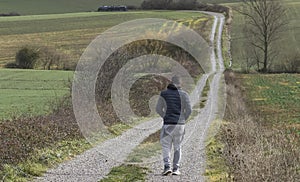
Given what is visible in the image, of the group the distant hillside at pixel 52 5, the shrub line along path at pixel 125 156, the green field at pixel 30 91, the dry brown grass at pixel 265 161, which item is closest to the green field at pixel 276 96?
the shrub line along path at pixel 125 156

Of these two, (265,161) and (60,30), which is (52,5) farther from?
(265,161)

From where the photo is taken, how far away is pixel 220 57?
242 ft

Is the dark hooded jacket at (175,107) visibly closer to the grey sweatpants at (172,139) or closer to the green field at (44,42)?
the grey sweatpants at (172,139)


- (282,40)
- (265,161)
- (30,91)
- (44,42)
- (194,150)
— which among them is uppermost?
(265,161)

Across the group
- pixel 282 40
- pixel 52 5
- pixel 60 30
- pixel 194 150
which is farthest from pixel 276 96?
pixel 52 5

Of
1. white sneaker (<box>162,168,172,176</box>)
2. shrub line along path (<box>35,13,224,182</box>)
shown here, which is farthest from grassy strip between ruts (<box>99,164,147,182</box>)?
white sneaker (<box>162,168,172,176</box>)

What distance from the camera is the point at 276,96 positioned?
45312 mm

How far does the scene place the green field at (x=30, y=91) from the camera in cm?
3029

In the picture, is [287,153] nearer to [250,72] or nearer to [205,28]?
[250,72]

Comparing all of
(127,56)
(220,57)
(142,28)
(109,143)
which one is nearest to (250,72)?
(220,57)

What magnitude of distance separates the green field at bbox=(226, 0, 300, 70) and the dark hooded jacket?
59.0 metres

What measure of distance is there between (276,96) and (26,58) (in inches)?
1306

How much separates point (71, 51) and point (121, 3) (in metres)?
52.4

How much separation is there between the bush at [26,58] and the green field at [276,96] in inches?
1022
